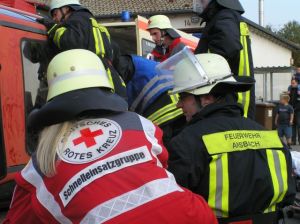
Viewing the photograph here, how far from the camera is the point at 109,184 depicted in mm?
1579

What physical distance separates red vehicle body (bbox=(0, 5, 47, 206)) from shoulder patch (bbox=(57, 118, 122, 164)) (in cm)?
173

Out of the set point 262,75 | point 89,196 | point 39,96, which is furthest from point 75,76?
point 262,75

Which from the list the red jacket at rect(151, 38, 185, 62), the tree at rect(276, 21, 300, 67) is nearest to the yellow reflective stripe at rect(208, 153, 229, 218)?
the red jacket at rect(151, 38, 185, 62)

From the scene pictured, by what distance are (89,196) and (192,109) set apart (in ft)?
3.62

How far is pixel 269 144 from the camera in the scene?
239 centimetres

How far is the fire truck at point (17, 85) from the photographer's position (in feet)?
10.9

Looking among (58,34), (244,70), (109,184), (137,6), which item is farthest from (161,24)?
(137,6)

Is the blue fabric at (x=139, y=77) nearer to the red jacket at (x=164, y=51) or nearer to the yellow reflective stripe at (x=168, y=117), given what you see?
the yellow reflective stripe at (x=168, y=117)

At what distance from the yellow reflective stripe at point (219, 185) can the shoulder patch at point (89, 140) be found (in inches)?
26.4

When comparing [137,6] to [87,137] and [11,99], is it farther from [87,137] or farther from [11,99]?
[87,137]

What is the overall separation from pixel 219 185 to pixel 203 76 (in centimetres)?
58

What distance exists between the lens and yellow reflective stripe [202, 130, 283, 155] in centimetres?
223

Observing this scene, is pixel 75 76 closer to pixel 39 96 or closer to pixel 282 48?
pixel 39 96

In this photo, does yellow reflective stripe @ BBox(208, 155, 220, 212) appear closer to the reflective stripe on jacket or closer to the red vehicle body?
the reflective stripe on jacket
